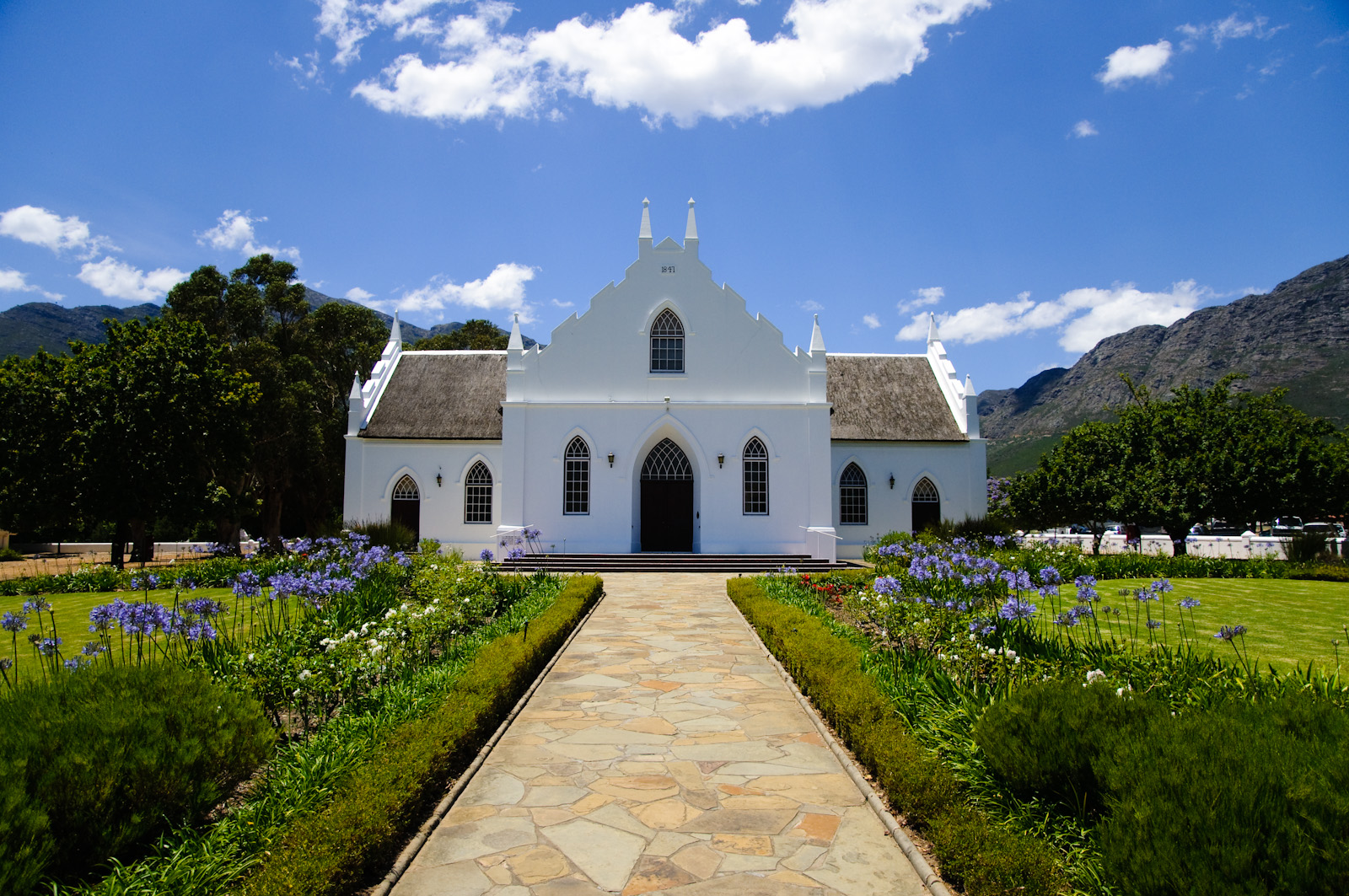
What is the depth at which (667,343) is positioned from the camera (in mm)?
25594

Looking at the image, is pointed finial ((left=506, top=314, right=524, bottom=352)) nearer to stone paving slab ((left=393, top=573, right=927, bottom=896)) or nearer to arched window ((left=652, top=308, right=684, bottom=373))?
arched window ((left=652, top=308, right=684, bottom=373))

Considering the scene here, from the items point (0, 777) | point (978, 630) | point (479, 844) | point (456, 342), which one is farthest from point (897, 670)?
point (456, 342)

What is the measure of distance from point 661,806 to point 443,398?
2518 centimetres

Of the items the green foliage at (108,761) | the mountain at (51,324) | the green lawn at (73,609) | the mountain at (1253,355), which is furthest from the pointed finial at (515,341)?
the mountain at (51,324)

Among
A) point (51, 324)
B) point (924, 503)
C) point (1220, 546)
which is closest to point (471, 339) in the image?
point (924, 503)

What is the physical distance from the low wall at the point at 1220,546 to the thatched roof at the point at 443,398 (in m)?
21.0

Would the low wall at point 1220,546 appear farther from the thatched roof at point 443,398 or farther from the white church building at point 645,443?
the thatched roof at point 443,398

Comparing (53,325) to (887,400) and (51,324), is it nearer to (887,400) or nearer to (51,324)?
(51,324)

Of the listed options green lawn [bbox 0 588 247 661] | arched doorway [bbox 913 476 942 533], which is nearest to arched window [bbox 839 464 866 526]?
arched doorway [bbox 913 476 942 533]

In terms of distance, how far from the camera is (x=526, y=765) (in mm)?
6508

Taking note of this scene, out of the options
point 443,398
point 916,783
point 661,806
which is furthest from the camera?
point 443,398

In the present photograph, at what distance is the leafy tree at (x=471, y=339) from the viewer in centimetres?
4791

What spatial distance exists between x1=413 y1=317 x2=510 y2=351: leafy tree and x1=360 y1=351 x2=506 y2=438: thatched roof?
53.4ft

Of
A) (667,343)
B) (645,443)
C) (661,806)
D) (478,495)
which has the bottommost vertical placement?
(661,806)
